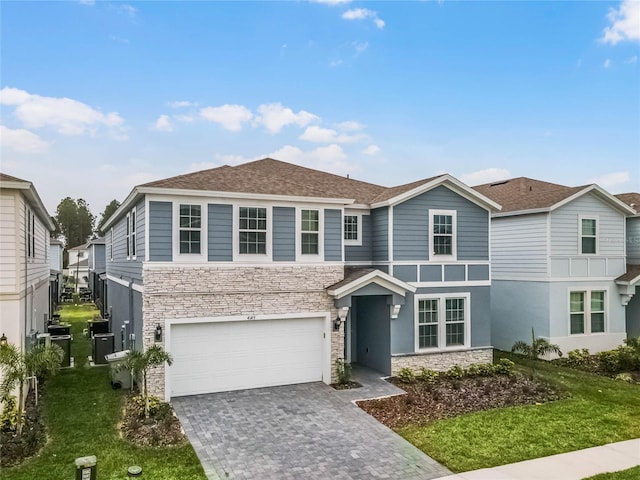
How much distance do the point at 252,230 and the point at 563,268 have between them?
39.5ft

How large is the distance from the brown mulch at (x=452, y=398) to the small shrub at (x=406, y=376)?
0.55 ft

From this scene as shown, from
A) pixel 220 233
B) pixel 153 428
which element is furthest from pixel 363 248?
pixel 153 428

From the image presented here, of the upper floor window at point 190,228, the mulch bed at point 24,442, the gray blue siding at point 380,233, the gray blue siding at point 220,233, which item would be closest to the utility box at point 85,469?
the mulch bed at point 24,442

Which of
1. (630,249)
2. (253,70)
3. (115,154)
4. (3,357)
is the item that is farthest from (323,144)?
(3,357)

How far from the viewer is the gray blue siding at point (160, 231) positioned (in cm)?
1094

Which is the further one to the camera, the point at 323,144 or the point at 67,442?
the point at 323,144

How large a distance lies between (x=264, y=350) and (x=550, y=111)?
17.1m

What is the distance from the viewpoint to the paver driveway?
300 inches

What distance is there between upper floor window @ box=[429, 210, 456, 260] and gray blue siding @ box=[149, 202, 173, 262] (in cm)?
800

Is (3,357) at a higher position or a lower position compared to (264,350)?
higher

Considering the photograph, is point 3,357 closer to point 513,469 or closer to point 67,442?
point 67,442

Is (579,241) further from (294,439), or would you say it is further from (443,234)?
(294,439)

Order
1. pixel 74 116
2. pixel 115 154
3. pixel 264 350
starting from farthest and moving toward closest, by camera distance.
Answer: pixel 115 154 < pixel 74 116 < pixel 264 350

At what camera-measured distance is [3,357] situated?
Answer: 8.42 meters
